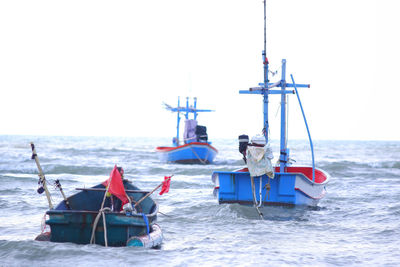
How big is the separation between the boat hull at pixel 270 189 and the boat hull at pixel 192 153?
70.0ft

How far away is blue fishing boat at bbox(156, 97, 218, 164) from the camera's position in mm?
34312

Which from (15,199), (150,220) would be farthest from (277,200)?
(15,199)

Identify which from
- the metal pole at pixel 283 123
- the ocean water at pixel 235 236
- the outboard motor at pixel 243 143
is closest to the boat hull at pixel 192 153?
the ocean water at pixel 235 236

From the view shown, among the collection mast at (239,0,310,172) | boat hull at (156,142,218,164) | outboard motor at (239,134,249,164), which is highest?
mast at (239,0,310,172)

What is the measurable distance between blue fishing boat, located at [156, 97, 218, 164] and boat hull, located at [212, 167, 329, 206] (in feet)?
70.3

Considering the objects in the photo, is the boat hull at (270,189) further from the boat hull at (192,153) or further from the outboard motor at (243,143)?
the boat hull at (192,153)

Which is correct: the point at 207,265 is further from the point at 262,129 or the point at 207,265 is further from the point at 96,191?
the point at 262,129

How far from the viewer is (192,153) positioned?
34375mm

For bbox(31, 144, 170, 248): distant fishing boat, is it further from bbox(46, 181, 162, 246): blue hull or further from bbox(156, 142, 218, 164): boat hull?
bbox(156, 142, 218, 164): boat hull

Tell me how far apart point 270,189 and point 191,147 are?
72.8 feet

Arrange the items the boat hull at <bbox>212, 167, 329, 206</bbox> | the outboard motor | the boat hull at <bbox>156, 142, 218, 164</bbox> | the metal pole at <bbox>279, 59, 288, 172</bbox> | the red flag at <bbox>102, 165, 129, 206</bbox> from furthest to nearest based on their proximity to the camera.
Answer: the boat hull at <bbox>156, 142, 218, 164</bbox> → the metal pole at <bbox>279, 59, 288, 172</bbox> → the outboard motor → the boat hull at <bbox>212, 167, 329, 206</bbox> → the red flag at <bbox>102, 165, 129, 206</bbox>

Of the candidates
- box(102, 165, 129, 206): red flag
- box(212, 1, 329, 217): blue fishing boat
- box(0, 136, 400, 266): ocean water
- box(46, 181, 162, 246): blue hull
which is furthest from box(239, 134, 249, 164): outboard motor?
box(46, 181, 162, 246): blue hull

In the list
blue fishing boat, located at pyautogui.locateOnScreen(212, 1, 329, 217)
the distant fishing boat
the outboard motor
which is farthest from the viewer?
the outboard motor

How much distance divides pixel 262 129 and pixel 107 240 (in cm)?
664
